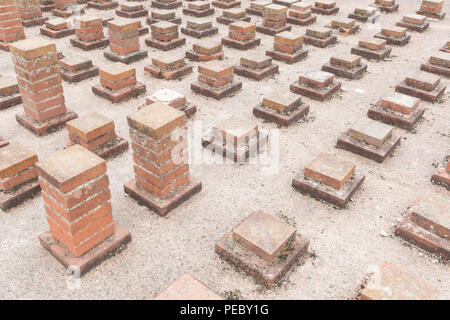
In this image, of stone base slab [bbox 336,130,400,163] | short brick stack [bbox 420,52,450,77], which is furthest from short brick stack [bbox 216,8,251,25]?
stone base slab [bbox 336,130,400,163]

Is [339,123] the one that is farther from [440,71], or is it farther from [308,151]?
[440,71]

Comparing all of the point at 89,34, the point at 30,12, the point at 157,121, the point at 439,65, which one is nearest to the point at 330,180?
the point at 157,121

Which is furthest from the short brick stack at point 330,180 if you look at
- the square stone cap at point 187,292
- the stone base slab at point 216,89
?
the stone base slab at point 216,89

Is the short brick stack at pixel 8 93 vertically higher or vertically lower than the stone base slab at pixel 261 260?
higher

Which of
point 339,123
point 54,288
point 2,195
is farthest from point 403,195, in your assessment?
point 2,195

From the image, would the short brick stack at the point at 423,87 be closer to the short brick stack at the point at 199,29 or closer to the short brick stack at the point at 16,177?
the short brick stack at the point at 199,29
